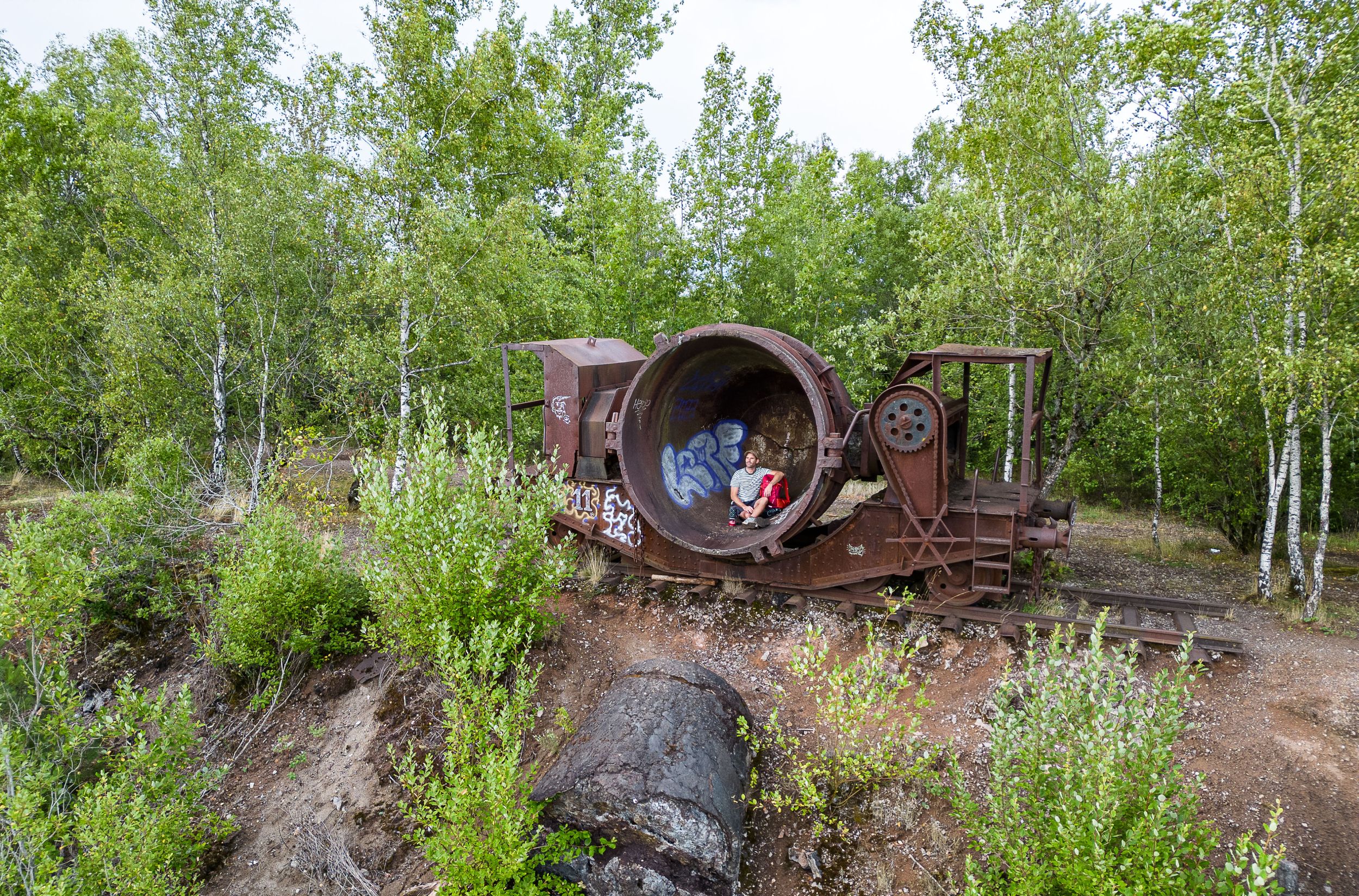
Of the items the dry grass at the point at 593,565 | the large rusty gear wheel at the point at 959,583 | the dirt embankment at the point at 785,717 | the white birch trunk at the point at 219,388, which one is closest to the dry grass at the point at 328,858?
the dirt embankment at the point at 785,717

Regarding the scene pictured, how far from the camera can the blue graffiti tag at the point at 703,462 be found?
8367 millimetres

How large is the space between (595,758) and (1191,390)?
9024mm

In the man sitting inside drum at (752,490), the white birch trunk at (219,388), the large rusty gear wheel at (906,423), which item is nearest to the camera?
the large rusty gear wheel at (906,423)

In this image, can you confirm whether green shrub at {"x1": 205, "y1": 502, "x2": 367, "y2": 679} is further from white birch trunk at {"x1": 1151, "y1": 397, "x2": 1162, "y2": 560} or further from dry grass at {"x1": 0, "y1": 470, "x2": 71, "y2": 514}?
white birch trunk at {"x1": 1151, "y1": 397, "x2": 1162, "y2": 560}

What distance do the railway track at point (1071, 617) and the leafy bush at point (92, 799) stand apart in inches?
184

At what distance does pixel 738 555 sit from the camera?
23.6 feet

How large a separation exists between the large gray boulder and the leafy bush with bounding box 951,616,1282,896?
1.45 metres

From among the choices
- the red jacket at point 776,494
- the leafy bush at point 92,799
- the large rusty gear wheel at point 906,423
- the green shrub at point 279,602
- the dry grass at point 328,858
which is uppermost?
the large rusty gear wheel at point 906,423

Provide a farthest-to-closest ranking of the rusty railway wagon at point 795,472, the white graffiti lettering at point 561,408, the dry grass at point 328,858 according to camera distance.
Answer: the white graffiti lettering at point 561,408 < the rusty railway wagon at point 795,472 < the dry grass at point 328,858

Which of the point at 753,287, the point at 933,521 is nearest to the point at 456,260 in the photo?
the point at 753,287

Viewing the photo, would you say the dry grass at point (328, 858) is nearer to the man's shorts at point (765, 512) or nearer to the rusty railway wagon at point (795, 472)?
the rusty railway wagon at point (795, 472)

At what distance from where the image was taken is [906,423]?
6234mm

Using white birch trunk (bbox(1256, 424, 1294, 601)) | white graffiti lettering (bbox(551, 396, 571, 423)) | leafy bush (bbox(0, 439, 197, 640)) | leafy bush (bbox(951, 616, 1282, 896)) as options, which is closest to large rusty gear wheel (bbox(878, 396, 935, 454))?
leafy bush (bbox(951, 616, 1282, 896))

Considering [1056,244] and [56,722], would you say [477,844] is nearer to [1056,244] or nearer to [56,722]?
[56,722]
